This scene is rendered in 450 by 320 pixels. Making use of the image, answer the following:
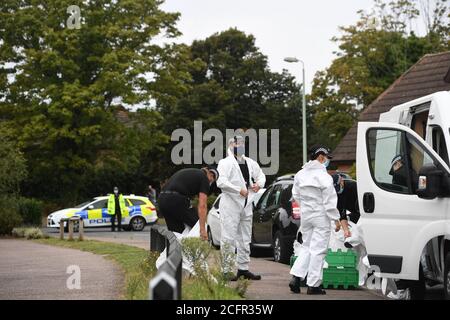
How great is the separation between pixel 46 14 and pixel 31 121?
19.8ft

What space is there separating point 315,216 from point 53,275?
5138 millimetres

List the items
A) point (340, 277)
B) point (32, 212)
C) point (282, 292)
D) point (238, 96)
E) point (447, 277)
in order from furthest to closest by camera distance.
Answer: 1. point (238, 96)
2. point (32, 212)
3. point (340, 277)
4. point (282, 292)
5. point (447, 277)

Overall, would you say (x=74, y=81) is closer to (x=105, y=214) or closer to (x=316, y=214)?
(x=105, y=214)

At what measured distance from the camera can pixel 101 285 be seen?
40.4 feet

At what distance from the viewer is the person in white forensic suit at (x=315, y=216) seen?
11172mm

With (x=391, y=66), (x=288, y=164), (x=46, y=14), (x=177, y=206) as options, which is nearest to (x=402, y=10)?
(x=391, y=66)

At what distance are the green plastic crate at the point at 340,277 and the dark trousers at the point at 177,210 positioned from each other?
1957 millimetres

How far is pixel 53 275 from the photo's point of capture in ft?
47.2

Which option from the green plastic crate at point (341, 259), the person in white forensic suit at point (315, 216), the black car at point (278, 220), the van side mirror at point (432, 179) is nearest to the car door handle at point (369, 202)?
the van side mirror at point (432, 179)

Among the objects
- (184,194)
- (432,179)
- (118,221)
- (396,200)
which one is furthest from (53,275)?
(118,221)

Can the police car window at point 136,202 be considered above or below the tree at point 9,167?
below

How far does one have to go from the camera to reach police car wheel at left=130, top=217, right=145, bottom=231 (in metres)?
37.0

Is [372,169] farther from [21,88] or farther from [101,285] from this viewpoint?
Answer: [21,88]

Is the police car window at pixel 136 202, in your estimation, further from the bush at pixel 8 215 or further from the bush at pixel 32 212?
the bush at pixel 8 215
